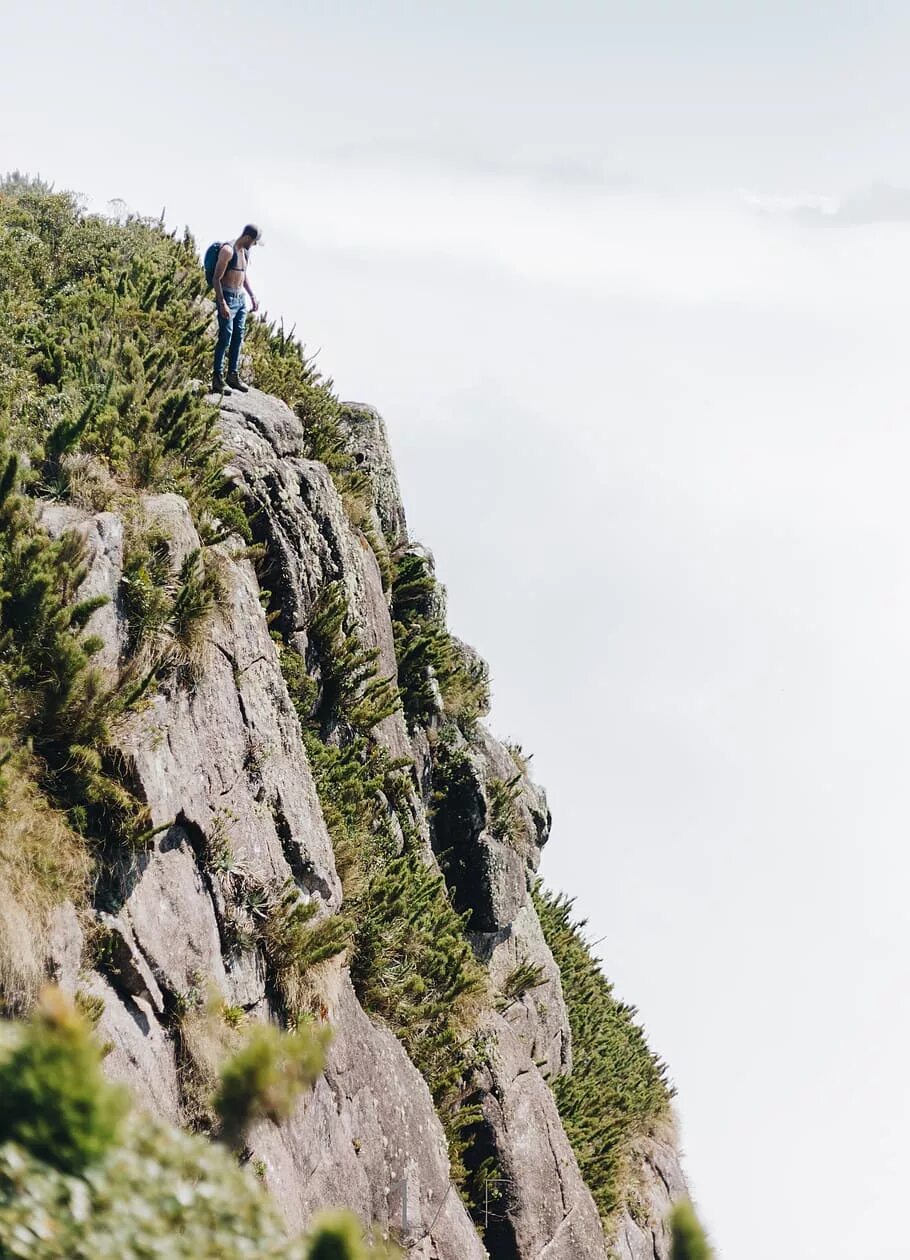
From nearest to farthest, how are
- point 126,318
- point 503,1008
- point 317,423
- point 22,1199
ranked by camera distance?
point 22,1199, point 126,318, point 503,1008, point 317,423

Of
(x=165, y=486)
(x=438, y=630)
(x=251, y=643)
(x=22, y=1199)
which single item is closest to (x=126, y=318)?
(x=165, y=486)

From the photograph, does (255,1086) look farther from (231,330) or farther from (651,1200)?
(651,1200)

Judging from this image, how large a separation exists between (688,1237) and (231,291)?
10060 mm

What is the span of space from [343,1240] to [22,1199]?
37.0 inches

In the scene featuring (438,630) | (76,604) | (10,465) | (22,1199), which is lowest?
(22,1199)

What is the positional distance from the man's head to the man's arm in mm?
210

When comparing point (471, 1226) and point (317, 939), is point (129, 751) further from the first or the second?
point (471, 1226)

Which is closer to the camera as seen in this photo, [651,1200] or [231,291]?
[231,291]

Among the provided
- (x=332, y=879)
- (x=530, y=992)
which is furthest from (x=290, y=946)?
(x=530, y=992)

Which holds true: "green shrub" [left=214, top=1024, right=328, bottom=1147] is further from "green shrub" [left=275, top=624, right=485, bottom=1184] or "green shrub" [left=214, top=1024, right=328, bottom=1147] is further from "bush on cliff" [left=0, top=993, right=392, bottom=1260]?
"green shrub" [left=275, top=624, right=485, bottom=1184]

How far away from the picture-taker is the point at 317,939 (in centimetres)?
793

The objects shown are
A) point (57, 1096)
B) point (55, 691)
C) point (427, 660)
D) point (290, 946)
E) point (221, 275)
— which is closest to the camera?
point (57, 1096)

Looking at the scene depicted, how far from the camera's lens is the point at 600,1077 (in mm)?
17047

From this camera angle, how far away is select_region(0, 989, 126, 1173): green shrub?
2807 mm
